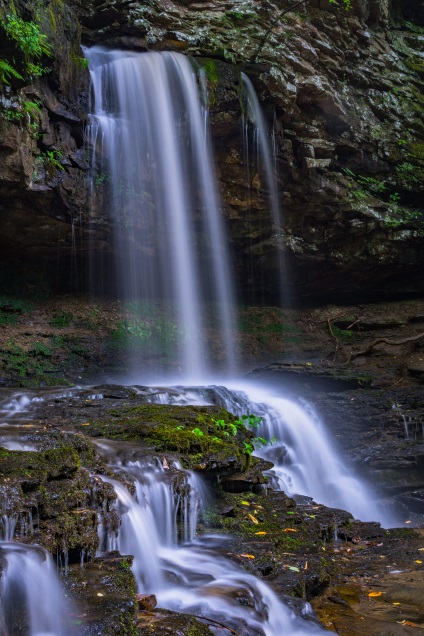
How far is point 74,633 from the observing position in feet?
9.20

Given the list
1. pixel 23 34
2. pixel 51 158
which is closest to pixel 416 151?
pixel 51 158

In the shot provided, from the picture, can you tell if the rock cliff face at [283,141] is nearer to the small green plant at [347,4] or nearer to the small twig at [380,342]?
the small green plant at [347,4]

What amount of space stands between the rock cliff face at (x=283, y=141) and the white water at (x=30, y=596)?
783 cm

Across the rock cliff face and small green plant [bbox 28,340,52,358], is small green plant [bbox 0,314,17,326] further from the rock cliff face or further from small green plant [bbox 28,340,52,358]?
the rock cliff face

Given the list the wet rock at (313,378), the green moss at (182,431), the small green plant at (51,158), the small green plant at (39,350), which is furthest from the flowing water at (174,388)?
the small green plant at (39,350)

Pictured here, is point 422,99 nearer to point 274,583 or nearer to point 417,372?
point 417,372

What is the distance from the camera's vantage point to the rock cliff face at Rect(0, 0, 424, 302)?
1108cm

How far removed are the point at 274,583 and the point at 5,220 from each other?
940 centimetres

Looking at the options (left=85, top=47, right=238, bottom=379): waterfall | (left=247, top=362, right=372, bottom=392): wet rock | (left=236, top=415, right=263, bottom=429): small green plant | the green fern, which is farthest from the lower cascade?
(left=85, top=47, right=238, bottom=379): waterfall

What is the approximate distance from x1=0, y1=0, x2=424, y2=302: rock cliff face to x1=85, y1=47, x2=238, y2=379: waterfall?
1.43 feet

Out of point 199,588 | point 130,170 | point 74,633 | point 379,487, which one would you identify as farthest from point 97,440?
point 130,170

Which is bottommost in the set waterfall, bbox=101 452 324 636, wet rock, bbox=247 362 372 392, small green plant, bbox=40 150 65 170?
waterfall, bbox=101 452 324 636

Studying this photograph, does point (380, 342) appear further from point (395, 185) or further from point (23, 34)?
point (23, 34)

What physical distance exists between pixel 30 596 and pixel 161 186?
35.7ft
